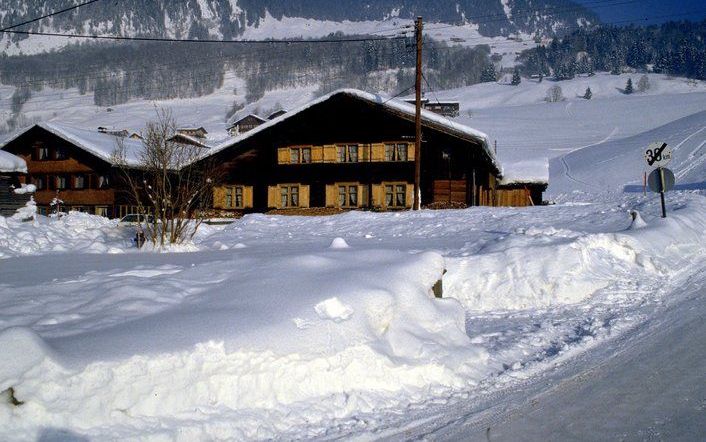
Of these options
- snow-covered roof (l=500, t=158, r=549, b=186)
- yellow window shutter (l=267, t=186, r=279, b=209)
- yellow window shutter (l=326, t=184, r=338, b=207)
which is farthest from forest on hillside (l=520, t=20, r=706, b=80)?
yellow window shutter (l=267, t=186, r=279, b=209)

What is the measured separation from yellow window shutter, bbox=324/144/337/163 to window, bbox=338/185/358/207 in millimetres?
1550

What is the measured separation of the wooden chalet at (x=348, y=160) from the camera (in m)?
28.7

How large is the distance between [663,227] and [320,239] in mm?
10020

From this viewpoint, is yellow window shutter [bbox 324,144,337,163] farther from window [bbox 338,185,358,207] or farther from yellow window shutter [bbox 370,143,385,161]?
yellow window shutter [bbox 370,143,385,161]

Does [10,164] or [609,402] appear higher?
[10,164]

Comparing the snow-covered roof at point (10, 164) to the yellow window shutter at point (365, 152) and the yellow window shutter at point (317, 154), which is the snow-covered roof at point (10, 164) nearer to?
the yellow window shutter at point (317, 154)

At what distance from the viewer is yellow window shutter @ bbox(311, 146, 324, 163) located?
3108 centimetres

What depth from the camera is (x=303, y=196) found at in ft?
103

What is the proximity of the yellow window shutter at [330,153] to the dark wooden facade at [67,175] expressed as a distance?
18559 mm

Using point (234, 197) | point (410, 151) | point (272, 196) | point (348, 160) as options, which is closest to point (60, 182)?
point (234, 197)

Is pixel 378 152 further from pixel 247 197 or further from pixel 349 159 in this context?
pixel 247 197

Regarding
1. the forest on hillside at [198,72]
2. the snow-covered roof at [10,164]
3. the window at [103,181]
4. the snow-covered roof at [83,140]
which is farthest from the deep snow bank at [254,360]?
the forest on hillside at [198,72]

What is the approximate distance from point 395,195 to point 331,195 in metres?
3.52

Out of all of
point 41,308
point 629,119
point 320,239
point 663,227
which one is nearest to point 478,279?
point 663,227
